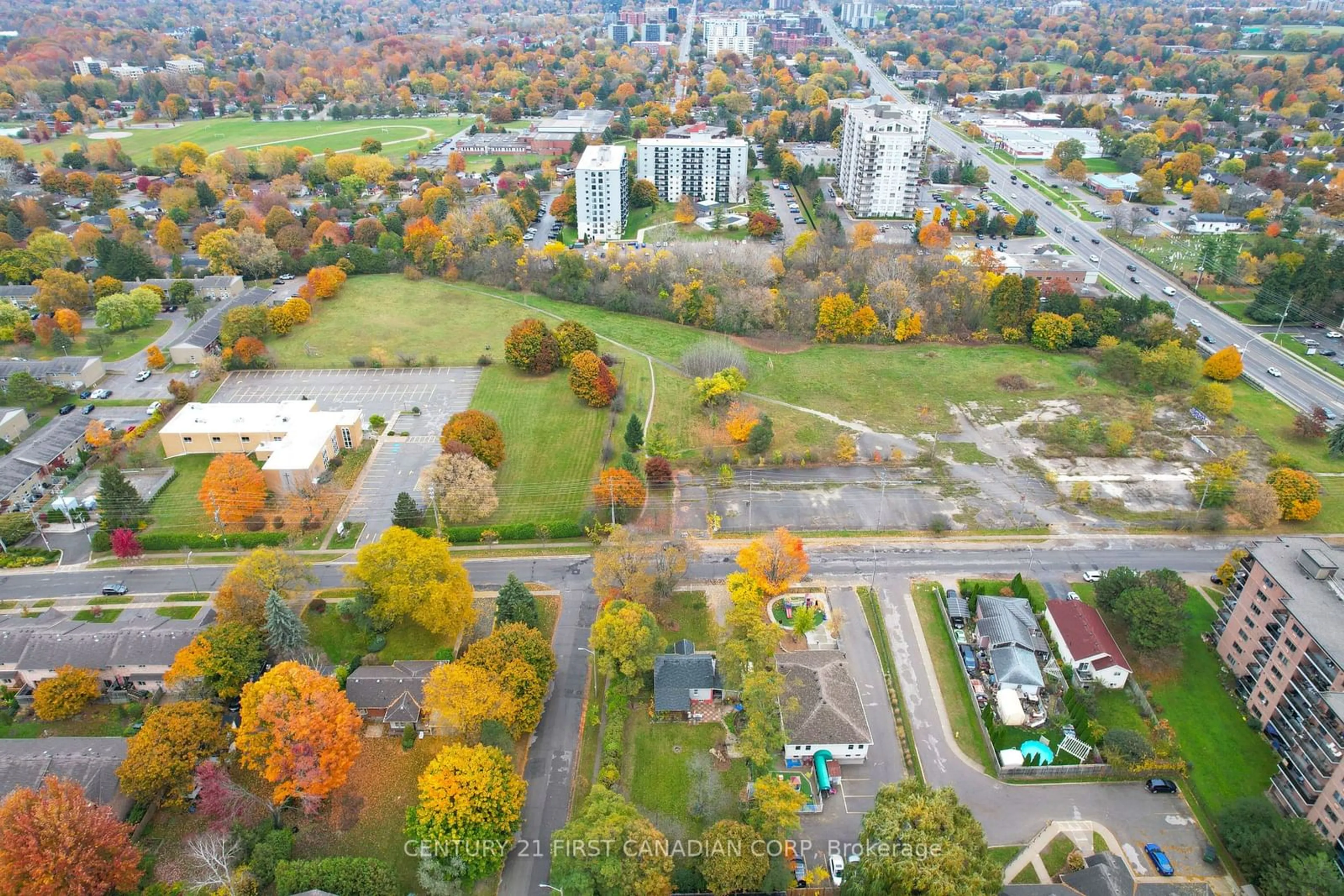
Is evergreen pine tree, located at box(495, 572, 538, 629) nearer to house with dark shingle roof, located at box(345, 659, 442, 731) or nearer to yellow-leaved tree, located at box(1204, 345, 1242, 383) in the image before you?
house with dark shingle roof, located at box(345, 659, 442, 731)

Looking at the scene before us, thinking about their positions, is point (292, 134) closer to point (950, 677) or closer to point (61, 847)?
point (61, 847)

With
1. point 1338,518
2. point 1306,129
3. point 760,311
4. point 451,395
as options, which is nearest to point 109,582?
point 451,395

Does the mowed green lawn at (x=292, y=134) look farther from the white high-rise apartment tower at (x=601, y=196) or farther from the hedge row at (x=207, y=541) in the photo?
the hedge row at (x=207, y=541)

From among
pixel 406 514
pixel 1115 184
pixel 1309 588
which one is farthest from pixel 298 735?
pixel 1115 184

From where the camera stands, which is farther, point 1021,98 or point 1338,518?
point 1021,98

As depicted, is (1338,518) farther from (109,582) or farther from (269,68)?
(269,68)

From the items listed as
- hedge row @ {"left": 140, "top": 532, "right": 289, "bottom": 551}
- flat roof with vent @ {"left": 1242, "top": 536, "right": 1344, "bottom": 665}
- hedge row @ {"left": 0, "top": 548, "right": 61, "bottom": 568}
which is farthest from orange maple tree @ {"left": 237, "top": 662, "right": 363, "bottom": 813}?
flat roof with vent @ {"left": 1242, "top": 536, "right": 1344, "bottom": 665}
